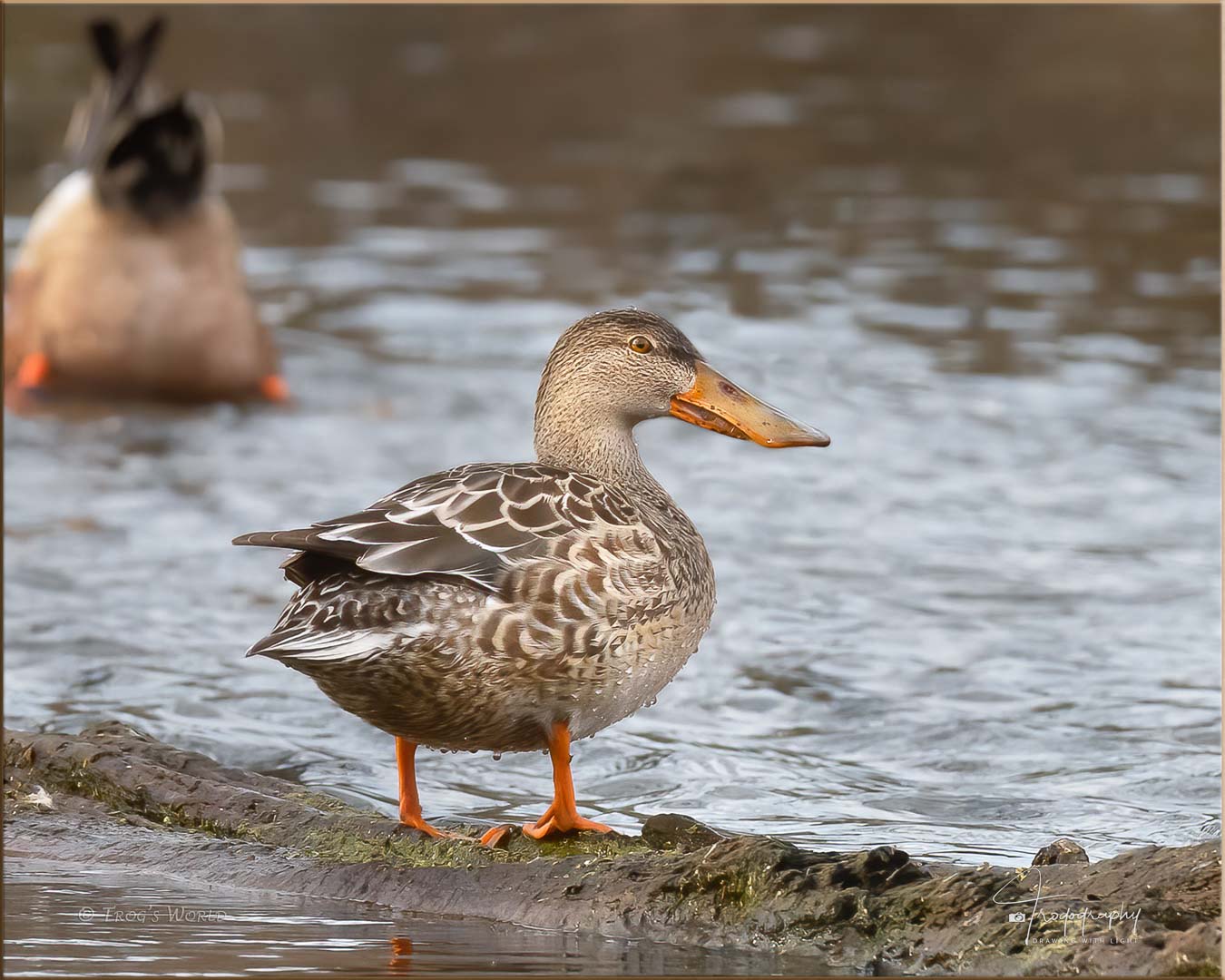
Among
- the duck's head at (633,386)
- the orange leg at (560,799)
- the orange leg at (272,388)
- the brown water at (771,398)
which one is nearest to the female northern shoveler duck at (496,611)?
the orange leg at (560,799)

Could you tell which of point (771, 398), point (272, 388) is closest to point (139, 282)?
point (272, 388)

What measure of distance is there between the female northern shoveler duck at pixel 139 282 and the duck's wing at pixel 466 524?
7.02 meters

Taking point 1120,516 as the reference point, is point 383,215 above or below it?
above

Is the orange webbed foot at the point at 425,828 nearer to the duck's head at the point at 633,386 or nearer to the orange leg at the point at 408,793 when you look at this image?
the orange leg at the point at 408,793

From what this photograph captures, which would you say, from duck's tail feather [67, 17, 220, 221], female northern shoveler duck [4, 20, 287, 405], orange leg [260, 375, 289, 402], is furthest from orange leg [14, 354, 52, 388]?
orange leg [260, 375, 289, 402]

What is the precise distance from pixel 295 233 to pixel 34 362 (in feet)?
14.9

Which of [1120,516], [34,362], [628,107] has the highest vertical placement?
[628,107]

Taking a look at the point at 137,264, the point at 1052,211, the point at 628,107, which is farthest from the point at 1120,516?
the point at 628,107

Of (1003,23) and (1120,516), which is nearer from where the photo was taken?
(1120,516)

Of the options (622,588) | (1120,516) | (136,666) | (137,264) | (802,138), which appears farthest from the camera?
→ (802,138)

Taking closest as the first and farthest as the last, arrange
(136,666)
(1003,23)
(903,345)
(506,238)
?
1. (136,666)
2. (903,345)
3. (506,238)
4. (1003,23)

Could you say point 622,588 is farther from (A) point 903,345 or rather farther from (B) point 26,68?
(B) point 26,68

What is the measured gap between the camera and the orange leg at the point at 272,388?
12.4 metres

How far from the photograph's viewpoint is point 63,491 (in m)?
10.7
